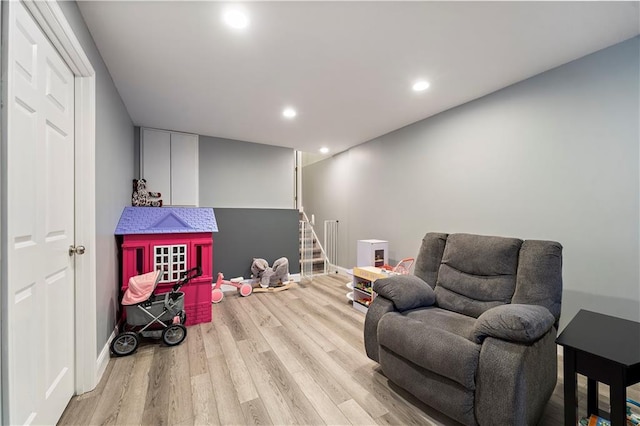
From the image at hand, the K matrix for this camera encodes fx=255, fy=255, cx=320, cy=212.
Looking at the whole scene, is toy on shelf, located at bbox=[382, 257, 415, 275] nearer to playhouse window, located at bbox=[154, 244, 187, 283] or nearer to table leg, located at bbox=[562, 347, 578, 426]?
table leg, located at bbox=[562, 347, 578, 426]

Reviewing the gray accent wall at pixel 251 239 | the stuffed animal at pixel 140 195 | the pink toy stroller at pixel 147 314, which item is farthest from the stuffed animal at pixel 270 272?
the stuffed animal at pixel 140 195

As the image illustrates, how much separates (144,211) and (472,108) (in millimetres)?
3953

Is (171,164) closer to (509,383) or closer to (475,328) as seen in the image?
(475,328)

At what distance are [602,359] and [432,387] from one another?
0.79 meters

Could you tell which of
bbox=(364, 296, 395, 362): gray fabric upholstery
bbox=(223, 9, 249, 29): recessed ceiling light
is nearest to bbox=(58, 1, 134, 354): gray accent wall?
bbox=(223, 9, 249, 29): recessed ceiling light

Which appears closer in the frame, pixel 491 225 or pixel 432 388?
pixel 432 388

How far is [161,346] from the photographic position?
2395 millimetres

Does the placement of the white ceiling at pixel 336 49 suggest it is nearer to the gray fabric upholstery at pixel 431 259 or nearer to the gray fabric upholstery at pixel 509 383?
the gray fabric upholstery at pixel 431 259

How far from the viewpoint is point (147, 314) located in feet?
7.80

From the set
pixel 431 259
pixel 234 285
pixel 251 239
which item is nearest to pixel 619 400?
pixel 431 259

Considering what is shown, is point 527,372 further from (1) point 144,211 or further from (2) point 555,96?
(1) point 144,211

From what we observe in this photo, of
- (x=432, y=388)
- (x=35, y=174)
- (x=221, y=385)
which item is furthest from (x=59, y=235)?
(x=432, y=388)

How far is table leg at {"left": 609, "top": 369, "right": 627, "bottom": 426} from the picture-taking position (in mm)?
1064

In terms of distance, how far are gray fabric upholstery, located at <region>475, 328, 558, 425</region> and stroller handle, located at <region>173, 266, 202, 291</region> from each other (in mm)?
2659
